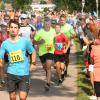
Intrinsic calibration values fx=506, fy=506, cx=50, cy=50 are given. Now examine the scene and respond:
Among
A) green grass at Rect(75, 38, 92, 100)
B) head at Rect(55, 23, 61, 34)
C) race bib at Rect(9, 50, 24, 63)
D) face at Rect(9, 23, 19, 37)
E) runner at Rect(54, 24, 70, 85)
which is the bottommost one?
green grass at Rect(75, 38, 92, 100)

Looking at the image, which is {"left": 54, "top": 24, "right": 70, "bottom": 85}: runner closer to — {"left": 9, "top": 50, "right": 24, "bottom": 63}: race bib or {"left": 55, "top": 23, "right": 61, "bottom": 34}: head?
{"left": 55, "top": 23, "right": 61, "bottom": 34}: head

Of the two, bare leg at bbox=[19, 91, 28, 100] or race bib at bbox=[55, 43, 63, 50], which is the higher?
bare leg at bbox=[19, 91, 28, 100]

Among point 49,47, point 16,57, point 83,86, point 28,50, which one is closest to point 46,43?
point 49,47

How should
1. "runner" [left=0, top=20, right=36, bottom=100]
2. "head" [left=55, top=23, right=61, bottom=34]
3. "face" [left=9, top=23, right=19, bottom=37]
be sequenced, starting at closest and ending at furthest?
"face" [left=9, top=23, right=19, bottom=37]
"runner" [left=0, top=20, right=36, bottom=100]
"head" [left=55, top=23, right=61, bottom=34]

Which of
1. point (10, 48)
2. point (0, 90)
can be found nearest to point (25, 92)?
point (10, 48)

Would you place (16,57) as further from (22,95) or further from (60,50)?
(60,50)

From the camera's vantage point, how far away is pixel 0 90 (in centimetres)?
1181

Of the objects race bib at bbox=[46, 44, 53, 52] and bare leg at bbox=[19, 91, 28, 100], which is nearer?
bare leg at bbox=[19, 91, 28, 100]

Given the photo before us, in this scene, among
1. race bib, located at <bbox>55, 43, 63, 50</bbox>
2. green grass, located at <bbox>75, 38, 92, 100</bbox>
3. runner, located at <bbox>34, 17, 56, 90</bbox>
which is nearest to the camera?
green grass, located at <bbox>75, 38, 92, 100</bbox>

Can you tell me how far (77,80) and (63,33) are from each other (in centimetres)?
A: 132

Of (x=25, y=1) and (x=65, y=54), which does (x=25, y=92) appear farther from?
(x=25, y=1)

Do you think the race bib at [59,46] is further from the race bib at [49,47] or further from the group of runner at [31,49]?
the race bib at [49,47]

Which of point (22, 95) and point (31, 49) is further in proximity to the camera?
point (31, 49)

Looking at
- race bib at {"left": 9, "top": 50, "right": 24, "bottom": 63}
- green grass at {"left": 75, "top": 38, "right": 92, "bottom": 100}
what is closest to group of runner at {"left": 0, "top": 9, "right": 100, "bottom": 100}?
race bib at {"left": 9, "top": 50, "right": 24, "bottom": 63}
